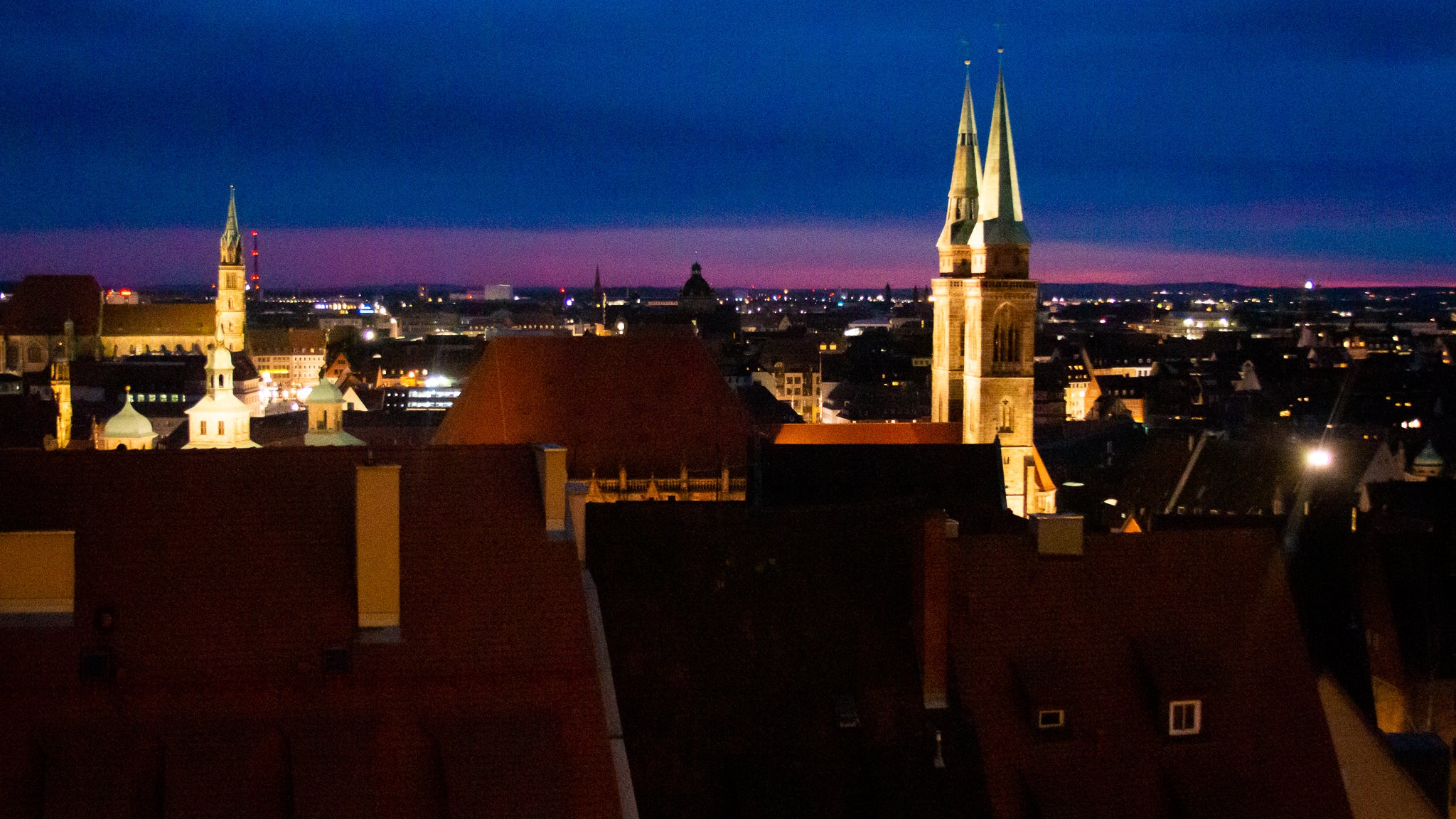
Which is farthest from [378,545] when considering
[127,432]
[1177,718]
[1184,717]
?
[127,432]

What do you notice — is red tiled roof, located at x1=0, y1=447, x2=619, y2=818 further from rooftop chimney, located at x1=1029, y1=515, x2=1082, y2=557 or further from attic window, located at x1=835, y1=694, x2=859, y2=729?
rooftop chimney, located at x1=1029, y1=515, x2=1082, y2=557

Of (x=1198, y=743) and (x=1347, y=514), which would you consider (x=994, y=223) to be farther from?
(x=1198, y=743)

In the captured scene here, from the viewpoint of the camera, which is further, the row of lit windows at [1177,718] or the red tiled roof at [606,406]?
the red tiled roof at [606,406]

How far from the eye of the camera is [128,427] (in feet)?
227

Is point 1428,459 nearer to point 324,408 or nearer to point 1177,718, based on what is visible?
point 324,408

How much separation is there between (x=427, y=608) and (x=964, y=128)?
62.9 metres

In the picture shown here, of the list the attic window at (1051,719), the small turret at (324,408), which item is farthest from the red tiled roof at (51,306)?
the attic window at (1051,719)

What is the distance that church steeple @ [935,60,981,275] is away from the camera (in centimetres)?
7344

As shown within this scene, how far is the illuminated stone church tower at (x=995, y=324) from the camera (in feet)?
219

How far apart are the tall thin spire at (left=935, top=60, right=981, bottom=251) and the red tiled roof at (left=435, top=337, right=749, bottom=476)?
3161 centimetres

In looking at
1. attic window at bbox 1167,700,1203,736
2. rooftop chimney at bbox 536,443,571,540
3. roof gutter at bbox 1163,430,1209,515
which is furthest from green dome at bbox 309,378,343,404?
attic window at bbox 1167,700,1203,736

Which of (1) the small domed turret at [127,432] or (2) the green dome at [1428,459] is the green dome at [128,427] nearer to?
(1) the small domed turret at [127,432]

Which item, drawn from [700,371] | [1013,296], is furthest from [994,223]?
[700,371]

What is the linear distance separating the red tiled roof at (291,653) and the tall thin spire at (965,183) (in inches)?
2328
